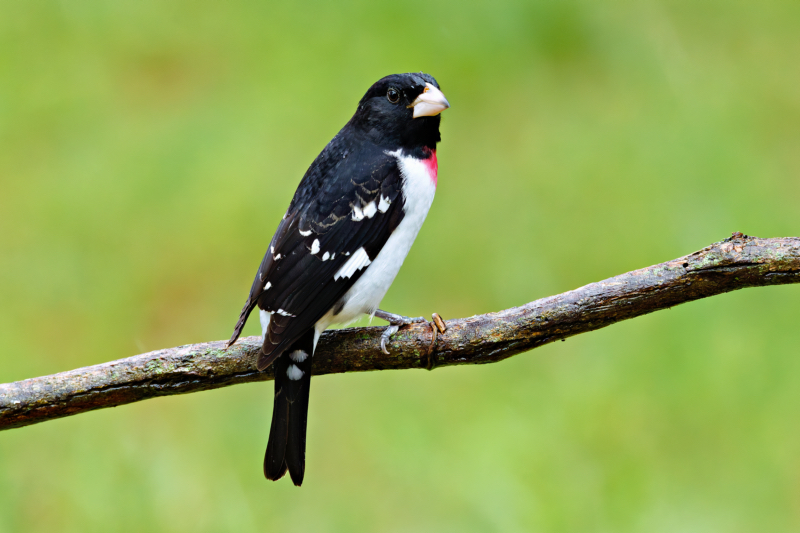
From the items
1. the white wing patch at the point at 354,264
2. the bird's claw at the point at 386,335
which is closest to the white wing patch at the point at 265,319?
the white wing patch at the point at 354,264

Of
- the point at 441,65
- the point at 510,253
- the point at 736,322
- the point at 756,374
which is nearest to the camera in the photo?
the point at 756,374

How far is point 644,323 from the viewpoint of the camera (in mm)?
4477

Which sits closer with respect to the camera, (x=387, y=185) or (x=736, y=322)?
(x=387, y=185)

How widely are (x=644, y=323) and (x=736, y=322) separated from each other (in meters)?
A: 0.49

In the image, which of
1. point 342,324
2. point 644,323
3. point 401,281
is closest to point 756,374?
point 644,323

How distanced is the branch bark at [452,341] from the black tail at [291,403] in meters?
0.08

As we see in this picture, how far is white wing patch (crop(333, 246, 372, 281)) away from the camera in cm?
262

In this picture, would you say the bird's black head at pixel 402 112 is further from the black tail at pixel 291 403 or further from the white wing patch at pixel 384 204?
the black tail at pixel 291 403

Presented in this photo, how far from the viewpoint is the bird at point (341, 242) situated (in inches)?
101

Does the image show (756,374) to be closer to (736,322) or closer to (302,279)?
(736,322)

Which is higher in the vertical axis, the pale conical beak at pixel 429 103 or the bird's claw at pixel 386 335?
the pale conical beak at pixel 429 103

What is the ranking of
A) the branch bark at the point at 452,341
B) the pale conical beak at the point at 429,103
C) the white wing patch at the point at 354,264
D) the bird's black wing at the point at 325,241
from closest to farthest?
the branch bark at the point at 452,341
the bird's black wing at the point at 325,241
the white wing patch at the point at 354,264
the pale conical beak at the point at 429,103

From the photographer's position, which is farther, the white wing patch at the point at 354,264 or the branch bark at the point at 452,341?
the white wing patch at the point at 354,264

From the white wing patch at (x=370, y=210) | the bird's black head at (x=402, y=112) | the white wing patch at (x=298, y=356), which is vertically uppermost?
the bird's black head at (x=402, y=112)
